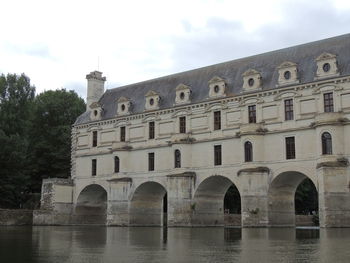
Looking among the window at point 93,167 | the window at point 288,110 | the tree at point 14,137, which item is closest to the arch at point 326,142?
the window at point 288,110

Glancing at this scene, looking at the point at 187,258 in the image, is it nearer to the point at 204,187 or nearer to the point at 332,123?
the point at 332,123

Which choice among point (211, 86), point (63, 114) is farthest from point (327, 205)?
point (63, 114)

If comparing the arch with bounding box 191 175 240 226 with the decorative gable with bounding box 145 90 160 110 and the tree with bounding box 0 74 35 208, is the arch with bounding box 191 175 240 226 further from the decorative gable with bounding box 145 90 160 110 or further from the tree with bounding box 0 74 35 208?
the tree with bounding box 0 74 35 208

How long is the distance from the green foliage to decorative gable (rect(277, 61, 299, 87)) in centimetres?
2567

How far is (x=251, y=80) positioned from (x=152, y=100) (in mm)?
10225

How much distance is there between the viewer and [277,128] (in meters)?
38.0

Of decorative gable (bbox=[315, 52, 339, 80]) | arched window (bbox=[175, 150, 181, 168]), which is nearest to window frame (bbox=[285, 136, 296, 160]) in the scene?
decorative gable (bbox=[315, 52, 339, 80])

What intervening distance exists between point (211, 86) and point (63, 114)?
24.3 meters

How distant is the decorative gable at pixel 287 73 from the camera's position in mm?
37912

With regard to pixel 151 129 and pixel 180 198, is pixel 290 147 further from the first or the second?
pixel 151 129

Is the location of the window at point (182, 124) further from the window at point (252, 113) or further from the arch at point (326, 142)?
the arch at point (326, 142)

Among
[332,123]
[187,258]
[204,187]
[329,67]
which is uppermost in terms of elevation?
[329,67]

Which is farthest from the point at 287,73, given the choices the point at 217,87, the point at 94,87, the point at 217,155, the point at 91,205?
the point at 91,205

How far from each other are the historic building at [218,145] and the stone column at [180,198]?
3.1 inches
